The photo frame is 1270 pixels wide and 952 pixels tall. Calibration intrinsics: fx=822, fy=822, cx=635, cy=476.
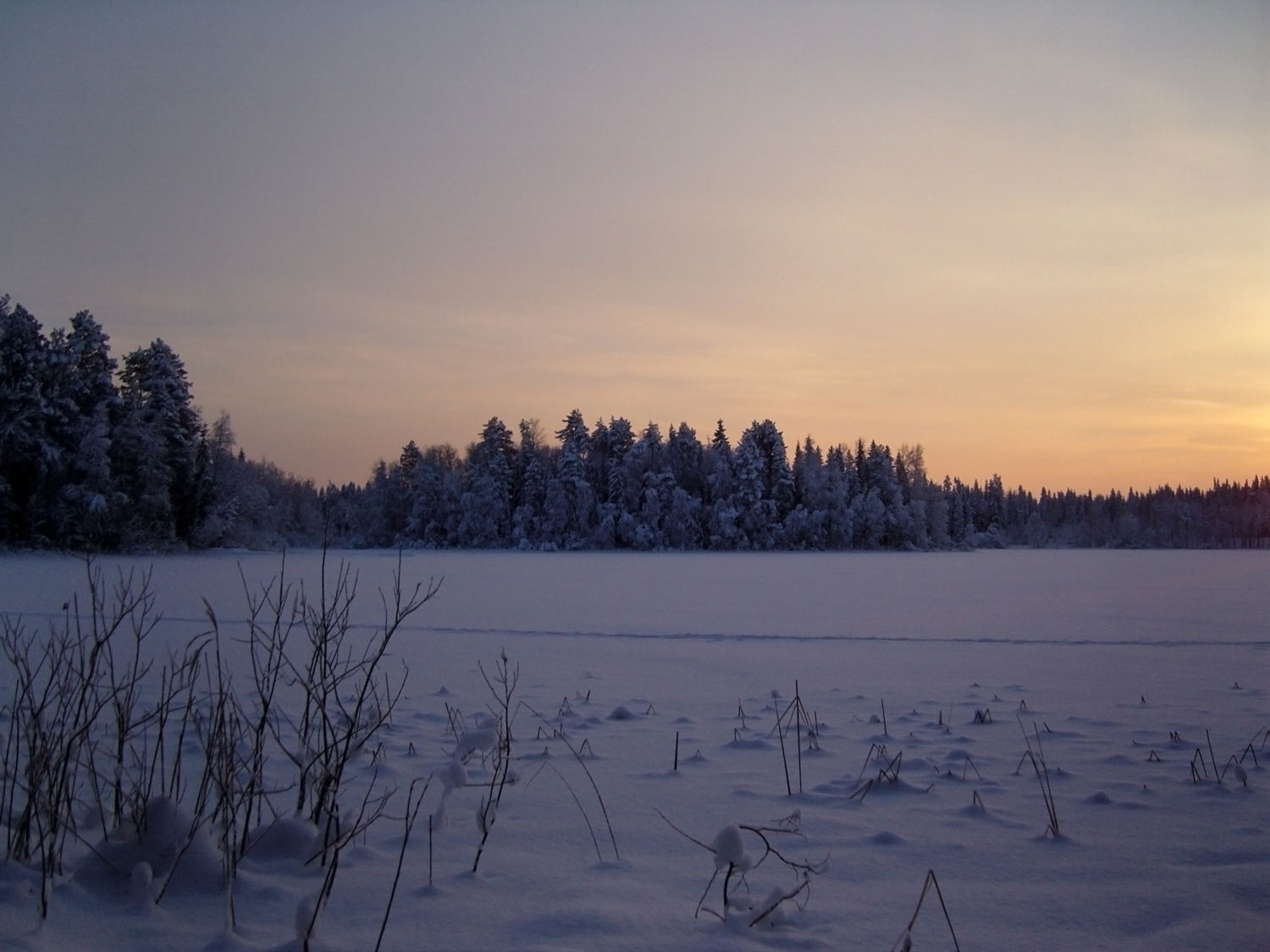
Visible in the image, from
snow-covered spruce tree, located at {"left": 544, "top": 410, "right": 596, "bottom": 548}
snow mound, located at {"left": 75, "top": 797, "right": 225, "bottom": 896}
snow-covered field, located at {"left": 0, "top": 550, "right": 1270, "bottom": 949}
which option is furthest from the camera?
snow-covered spruce tree, located at {"left": 544, "top": 410, "right": 596, "bottom": 548}

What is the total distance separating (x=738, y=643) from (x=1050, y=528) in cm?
12306

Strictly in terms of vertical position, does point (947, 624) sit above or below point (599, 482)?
below

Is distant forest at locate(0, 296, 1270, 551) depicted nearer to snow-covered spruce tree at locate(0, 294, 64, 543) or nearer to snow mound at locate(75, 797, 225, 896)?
snow-covered spruce tree at locate(0, 294, 64, 543)

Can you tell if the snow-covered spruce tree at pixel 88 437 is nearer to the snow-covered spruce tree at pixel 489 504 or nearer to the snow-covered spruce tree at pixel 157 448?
the snow-covered spruce tree at pixel 157 448

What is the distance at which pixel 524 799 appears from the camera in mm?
4141

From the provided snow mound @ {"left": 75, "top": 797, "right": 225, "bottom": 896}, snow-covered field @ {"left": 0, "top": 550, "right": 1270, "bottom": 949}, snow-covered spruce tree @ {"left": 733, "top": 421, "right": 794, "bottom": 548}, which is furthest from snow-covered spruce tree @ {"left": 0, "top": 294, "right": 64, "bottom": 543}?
snow-covered spruce tree @ {"left": 733, "top": 421, "right": 794, "bottom": 548}

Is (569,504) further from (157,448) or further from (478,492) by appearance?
(157,448)

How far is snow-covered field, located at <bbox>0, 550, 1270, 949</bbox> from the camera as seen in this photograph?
2.70m

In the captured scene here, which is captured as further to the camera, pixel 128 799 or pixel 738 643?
pixel 738 643

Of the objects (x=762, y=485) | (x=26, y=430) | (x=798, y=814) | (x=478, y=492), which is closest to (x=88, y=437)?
(x=26, y=430)

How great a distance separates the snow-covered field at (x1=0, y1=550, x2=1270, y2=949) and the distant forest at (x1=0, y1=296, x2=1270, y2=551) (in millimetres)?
21094

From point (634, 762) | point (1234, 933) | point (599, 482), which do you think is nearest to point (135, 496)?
point (599, 482)

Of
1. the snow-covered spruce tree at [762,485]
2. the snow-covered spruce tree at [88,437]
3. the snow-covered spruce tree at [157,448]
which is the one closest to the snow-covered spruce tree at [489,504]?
the snow-covered spruce tree at [762,485]

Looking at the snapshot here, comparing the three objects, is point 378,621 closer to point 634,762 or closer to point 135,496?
point 634,762
